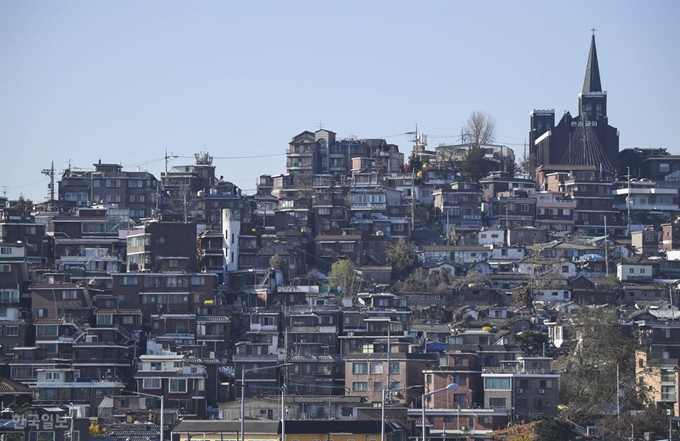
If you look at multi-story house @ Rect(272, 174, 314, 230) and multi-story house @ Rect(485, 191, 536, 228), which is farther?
multi-story house @ Rect(485, 191, 536, 228)

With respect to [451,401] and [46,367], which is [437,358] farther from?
[46,367]

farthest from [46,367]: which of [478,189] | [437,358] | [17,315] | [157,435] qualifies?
[478,189]

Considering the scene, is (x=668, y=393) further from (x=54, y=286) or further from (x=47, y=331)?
(x=54, y=286)

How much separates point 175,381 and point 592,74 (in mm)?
72699

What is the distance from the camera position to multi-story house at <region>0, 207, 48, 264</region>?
97.7 metres

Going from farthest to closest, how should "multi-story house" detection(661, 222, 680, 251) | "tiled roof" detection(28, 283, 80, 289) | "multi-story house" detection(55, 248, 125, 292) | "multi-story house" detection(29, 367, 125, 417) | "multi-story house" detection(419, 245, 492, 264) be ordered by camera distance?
1. "multi-story house" detection(661, 222, 680, 251)
2. "multi-story house" detection(419, 245, 492, 264)
3. "multi-story house" detection(55, 248, 125, 292)
4. "tiled roof" detection(28, 283, 80, 289)
5. "multi-story house" detection(29, 367, 125, 417)

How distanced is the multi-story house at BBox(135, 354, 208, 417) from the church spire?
69918 mm

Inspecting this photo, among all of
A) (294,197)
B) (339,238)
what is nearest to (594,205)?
(294,197)

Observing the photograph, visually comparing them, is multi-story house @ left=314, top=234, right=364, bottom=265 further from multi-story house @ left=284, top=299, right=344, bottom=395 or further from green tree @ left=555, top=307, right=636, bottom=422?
green tree @ left=555, top=307, right=636, bottom=422

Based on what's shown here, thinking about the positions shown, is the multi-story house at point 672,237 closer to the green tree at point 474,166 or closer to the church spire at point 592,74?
the green tree at point 474,166

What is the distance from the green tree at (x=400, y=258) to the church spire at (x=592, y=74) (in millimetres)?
41344

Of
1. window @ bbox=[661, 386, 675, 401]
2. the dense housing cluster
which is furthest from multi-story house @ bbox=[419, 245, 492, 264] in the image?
window @ bbox=[661, 386, 675, 401]

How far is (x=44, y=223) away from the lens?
336ft

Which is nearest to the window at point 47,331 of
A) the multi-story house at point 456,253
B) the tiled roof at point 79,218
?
the tiled roof at point 79,218
